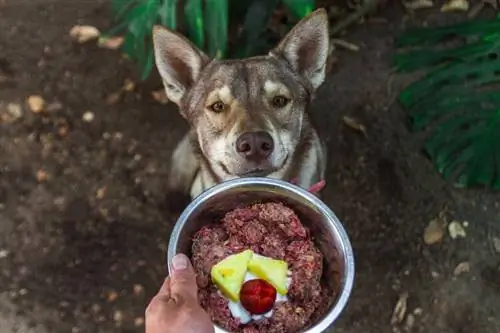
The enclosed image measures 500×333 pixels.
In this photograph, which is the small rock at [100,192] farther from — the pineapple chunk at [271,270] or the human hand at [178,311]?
the human hand at [178,311]

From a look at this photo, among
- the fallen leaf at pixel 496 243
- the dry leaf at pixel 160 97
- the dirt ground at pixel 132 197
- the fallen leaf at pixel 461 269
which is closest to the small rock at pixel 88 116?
the dirt ground at pixel 132 197

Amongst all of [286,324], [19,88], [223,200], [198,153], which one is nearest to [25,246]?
[19,88]

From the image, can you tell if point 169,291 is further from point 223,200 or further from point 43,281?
point 43,281

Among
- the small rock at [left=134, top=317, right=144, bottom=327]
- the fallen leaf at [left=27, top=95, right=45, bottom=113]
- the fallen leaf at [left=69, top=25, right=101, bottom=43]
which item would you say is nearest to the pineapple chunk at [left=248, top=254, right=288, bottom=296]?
the small rock at [left=134, top=317, right=144, bottom=327]

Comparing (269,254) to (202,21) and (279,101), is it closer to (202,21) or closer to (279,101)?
(279,101)

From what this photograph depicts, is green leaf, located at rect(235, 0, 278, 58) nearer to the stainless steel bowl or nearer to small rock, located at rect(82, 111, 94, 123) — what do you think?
small rock, located at rect(82, 111, 94, 123)

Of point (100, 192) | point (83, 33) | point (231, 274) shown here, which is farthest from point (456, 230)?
point (83, 33)
